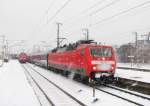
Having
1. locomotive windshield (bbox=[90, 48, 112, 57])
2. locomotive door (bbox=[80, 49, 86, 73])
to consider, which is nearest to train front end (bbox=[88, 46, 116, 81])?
locomotive windshield (bbox=[90, 48, 112, 57])

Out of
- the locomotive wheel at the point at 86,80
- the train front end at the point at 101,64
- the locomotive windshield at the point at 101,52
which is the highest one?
the locomotive windshield at the point at 101,52

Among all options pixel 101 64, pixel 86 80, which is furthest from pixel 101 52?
pixel 86 80

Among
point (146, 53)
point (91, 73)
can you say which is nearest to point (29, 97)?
point (91, 73)

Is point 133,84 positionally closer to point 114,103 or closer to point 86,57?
point 86,57

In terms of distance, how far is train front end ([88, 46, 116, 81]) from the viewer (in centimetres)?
2048

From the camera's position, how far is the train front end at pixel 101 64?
20.5 meters

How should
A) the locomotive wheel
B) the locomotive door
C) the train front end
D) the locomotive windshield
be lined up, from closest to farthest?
the train front end
the locomotive windshield
the locomotive door
the locomotive wheel

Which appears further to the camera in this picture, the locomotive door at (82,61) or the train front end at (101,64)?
the locomotive door at (82,61)

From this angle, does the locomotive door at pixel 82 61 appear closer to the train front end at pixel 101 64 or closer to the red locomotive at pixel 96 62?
the red locomotive at pixel 96 62

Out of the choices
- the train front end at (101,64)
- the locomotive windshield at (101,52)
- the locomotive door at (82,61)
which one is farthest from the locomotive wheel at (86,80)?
the locomotive windshield at (101,52)

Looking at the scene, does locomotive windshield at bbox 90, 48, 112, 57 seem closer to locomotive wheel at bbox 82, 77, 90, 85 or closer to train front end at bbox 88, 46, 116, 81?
train front end at bbox 88, 46, 116, 81

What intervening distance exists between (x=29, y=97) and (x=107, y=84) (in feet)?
28.1

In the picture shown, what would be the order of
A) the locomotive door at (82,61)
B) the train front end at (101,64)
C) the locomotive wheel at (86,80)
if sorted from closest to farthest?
the train front end at (101,64) < the locomotive door at (82,61) < the locomotive wheel at (86,80)

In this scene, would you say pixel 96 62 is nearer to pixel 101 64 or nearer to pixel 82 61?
pixel 101 64
